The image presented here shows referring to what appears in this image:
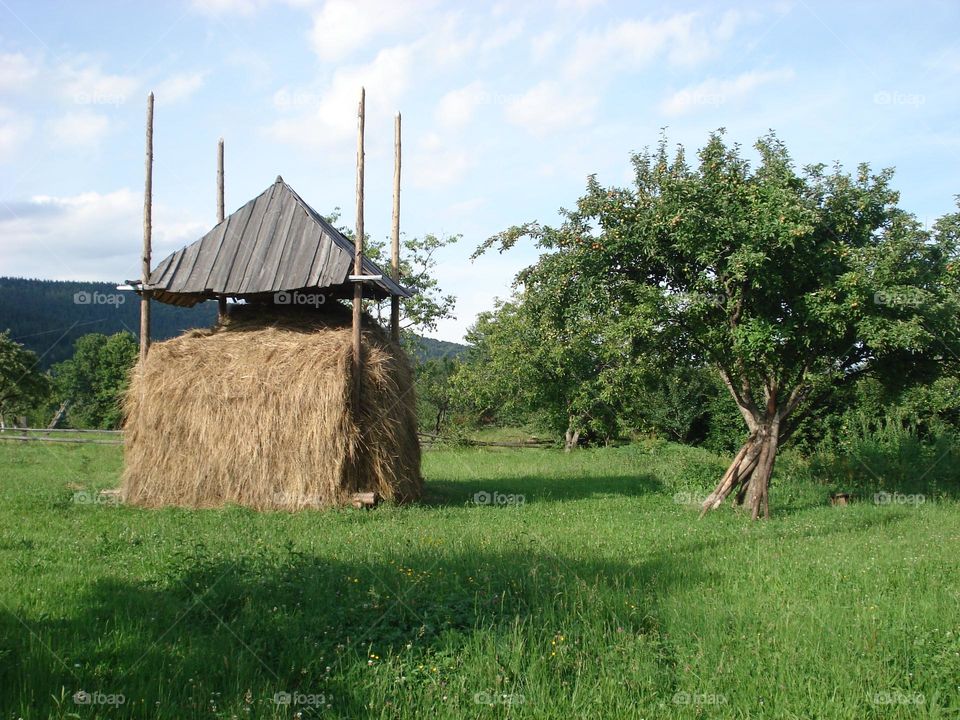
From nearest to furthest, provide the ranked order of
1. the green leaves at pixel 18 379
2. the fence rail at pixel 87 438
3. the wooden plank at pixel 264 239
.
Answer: the wooden plank at pixel 264 239, the fence rail at pixel 87 438, the green leaves at pixel 18 379

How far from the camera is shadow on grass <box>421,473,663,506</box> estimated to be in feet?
48.0

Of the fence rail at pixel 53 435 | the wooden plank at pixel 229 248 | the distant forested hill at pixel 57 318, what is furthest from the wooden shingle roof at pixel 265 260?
the distant forested hill at pixel 57 318

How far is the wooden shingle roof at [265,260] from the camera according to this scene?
14.1m

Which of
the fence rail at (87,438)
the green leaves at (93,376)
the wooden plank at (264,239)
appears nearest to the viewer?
the wooden plank at (264,239)

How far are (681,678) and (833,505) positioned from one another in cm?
1056

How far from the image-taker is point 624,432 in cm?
3112

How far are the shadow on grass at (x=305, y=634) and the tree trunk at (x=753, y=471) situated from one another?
591 centimetres

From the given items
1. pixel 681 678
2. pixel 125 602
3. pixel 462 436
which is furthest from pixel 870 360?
pixel 462 436

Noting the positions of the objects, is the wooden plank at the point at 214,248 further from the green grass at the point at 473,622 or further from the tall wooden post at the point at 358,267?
the green grass at the point at 473,622

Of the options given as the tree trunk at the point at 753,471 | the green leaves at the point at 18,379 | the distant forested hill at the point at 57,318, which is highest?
the distant forested hill at the point at 57,318

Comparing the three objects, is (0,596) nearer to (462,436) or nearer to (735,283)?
(735,283)

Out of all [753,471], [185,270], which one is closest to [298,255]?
[185,270]

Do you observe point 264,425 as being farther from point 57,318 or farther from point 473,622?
point 57,318

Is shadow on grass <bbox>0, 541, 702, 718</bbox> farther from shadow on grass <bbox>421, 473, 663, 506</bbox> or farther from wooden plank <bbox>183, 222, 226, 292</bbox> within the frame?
wooden plank <bbox>183, 222, 226, 292</bbox>
